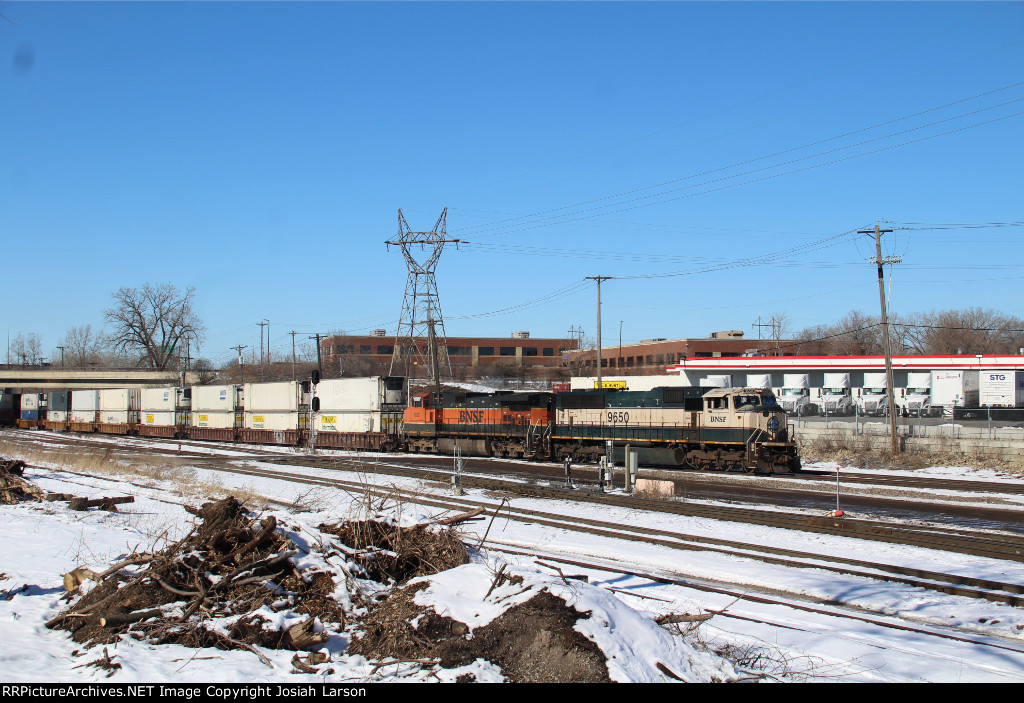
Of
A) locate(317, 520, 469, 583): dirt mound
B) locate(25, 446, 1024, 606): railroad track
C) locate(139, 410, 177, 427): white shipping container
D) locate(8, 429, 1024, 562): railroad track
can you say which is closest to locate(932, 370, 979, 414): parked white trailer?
locate(8, 429, 1024, 562): railroad track

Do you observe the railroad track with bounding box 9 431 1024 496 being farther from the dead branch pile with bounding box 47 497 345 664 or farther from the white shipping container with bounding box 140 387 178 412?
the white shipping container with bounding box 140 387 178 412

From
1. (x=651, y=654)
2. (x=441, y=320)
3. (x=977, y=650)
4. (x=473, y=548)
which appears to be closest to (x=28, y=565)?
(x=473, y=548)

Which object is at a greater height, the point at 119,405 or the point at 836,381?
the point at 836,381

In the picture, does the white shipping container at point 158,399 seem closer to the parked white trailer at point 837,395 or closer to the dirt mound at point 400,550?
the dirt mound at point 400,550

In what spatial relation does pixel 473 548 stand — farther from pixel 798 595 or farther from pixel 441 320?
pixel 441 320

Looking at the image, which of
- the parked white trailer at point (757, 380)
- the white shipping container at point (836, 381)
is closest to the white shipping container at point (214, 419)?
the parked white trailer at point (757, 380)

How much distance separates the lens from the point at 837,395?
6316 centimetres

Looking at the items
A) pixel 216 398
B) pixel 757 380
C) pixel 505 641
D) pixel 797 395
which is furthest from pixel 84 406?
pixel 505 641

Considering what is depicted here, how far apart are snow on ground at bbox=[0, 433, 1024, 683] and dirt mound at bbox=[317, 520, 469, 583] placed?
0.63m

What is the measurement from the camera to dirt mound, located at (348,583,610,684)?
6.27m

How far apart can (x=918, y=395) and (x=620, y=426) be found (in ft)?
126

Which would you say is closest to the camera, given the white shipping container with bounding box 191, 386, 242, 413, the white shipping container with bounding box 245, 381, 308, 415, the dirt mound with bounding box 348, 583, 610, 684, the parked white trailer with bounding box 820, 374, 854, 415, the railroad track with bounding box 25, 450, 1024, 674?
the dirt mound with bounding box 348, 583, 610, 684

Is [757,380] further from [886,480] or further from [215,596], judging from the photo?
[215,596]

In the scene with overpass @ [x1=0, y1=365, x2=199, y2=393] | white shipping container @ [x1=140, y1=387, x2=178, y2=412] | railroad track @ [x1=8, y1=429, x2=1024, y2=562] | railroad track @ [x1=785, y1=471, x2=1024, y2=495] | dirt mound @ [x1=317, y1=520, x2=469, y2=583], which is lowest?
railroad track @ [x1=785, y1=471, x2=1024, y2=495]
